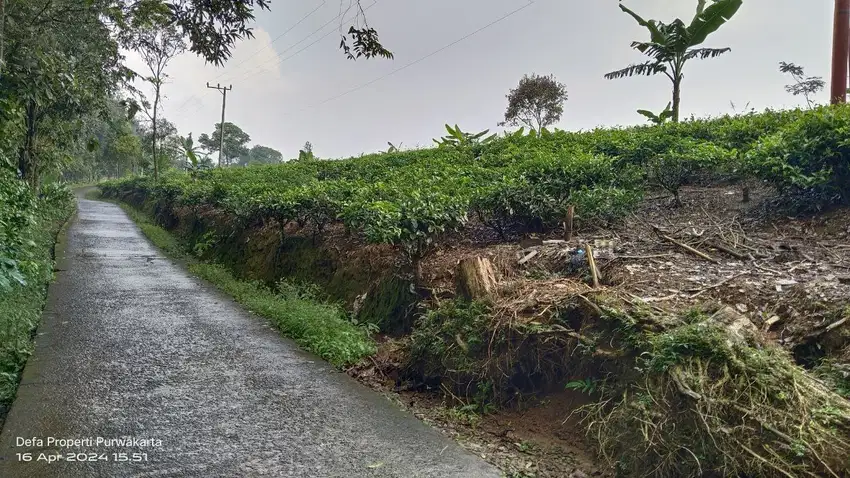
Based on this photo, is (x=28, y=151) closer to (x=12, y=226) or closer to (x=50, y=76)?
(x=50, y=76)

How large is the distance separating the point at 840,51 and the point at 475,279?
8.13 m

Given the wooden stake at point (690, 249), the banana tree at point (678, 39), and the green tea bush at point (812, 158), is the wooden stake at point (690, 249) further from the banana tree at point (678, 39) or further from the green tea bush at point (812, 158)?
the banana tree at point (678, 39)

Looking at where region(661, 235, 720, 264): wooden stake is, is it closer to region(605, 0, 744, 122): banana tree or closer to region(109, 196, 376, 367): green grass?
region(109, 196, 376, 367): green grass

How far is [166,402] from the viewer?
3.70m

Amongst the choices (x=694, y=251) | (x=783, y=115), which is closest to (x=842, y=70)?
(x=783, y=115)

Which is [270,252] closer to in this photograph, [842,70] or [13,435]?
[13,435]

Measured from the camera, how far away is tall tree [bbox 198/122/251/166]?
54.4m

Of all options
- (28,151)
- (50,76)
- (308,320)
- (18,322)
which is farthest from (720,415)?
(28,151)

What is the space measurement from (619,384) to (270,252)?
276 inches

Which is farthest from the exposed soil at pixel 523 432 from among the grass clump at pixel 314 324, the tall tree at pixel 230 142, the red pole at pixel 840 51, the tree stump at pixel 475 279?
the tall tree at pixel 230 142

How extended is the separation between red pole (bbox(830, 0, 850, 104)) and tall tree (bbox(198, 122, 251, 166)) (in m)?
52.5

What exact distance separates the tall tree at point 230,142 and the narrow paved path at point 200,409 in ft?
171

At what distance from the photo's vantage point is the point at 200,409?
3613 mm

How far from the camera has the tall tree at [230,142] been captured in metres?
54.4
